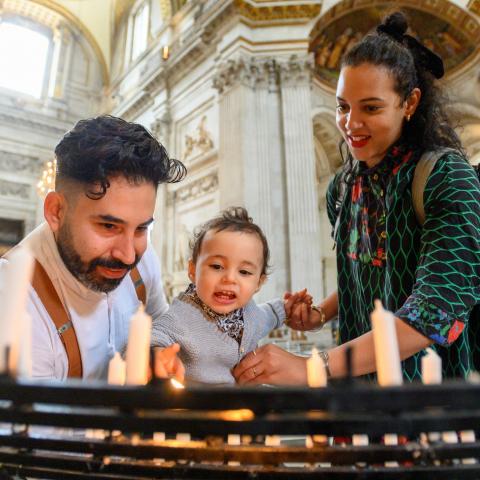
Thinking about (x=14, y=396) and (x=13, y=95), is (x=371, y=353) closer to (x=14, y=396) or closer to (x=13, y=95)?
(x=14, y=396)

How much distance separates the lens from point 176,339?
5.61 feet

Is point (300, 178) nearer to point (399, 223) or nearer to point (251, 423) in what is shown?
point (399, 223)

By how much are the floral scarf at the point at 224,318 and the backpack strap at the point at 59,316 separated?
57 cm

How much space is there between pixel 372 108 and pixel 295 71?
8.90 meters

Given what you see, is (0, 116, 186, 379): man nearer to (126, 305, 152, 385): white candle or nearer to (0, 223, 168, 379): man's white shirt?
(0, 223, 168, 379): man's white shirt

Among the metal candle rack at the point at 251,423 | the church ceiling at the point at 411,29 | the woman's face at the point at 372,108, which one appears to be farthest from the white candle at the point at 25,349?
the church ceiling at the point at 411,29

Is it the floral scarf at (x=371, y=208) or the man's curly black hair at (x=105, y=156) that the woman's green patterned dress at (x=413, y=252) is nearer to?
the floral scarf at (x=371, y=208)

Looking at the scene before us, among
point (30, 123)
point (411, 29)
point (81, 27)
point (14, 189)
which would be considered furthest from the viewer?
point (81, 27)

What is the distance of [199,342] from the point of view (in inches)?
68.4

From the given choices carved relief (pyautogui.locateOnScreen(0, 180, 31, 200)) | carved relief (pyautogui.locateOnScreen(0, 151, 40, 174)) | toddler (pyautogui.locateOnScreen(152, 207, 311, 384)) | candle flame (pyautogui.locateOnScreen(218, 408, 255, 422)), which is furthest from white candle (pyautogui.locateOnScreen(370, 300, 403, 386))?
carved relief (pyautogui.locateOnScreen(0, 151, 40, 174))

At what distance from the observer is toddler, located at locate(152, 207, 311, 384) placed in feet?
5.67

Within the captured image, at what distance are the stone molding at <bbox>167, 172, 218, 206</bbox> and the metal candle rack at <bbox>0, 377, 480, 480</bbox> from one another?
10398 mm

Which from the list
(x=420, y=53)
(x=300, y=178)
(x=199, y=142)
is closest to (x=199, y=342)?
(x=420, y=53)

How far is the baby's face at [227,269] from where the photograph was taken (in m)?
1.83
